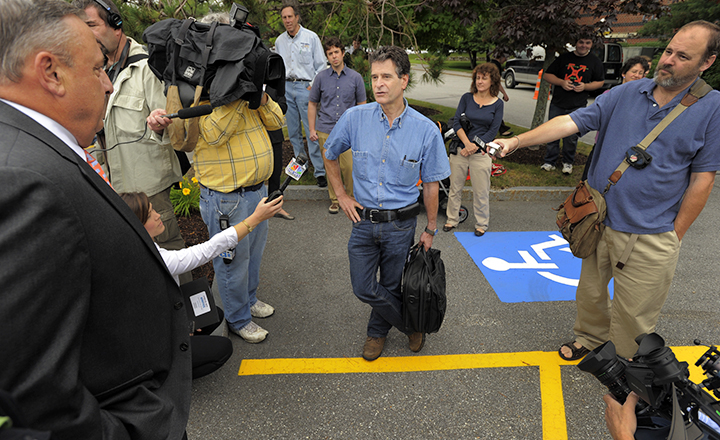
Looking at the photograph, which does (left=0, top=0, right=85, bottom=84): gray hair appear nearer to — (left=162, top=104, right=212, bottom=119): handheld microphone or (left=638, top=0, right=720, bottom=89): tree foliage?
(left=162, top=104, right=212, bottom=119): handheld microphone

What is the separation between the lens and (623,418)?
1.56 m

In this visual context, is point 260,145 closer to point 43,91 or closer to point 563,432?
point 43,91

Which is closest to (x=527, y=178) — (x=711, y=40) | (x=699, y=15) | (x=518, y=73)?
(x=711, y=40)

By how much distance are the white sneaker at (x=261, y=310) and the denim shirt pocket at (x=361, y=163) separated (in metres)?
1.59

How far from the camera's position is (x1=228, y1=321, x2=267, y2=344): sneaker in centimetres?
327

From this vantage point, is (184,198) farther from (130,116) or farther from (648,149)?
(648,149)

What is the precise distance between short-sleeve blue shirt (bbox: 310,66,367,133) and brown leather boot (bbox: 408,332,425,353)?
3.38 meters

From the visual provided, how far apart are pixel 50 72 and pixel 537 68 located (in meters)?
19.5

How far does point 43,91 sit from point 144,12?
4018 millimetres

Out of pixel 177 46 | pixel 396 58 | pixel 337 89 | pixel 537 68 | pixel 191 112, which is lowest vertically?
pixel 537 68

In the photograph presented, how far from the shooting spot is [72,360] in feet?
2.87

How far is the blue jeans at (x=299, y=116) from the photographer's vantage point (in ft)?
20.2

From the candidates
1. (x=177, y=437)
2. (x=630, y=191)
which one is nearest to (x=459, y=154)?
(x=630, y=191)

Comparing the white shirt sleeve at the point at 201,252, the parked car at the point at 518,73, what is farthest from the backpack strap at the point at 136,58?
the parked car at the point at 518,73
